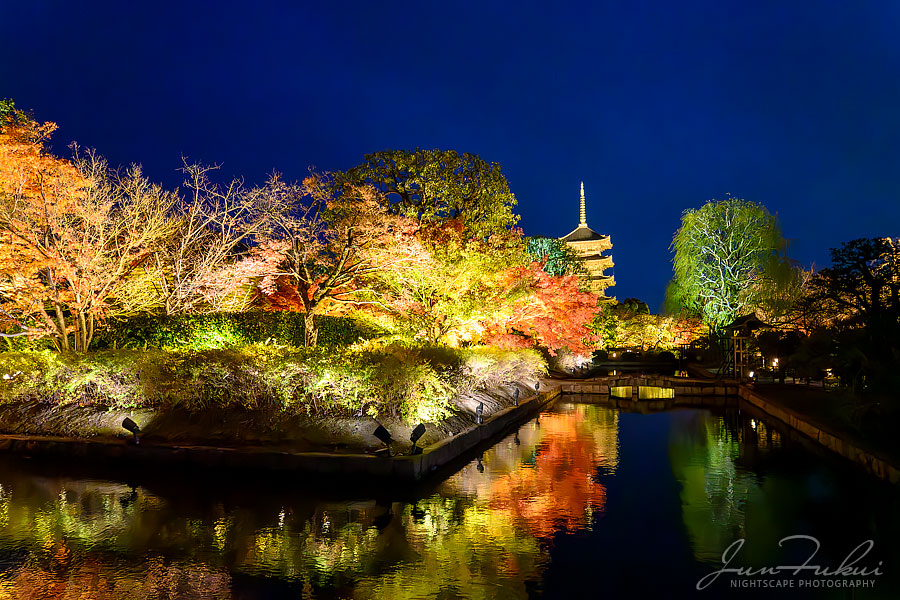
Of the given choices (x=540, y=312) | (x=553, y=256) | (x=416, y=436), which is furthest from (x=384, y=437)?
(x=553, y=256)

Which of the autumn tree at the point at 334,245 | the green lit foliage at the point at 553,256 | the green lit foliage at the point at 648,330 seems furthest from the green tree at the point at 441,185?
the green lit foliage at the point at 648,330

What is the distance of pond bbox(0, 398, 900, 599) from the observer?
17.3 ft

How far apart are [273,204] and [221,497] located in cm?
1016

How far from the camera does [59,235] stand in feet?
46.5

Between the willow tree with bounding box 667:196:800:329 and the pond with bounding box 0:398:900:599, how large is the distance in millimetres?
28222

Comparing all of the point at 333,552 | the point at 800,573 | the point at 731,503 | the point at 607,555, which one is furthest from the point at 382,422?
the point at 800,573

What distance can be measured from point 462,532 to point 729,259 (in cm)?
3561

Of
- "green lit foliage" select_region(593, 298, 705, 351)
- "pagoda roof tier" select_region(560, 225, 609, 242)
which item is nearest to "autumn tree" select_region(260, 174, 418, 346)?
"green lit foliage" select_region(593, 298, 705, 351)

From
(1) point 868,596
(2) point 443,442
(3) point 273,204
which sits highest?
(3) point 273,204

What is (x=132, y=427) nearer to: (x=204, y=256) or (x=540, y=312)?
(x=204, y=256)

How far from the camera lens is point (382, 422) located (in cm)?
999

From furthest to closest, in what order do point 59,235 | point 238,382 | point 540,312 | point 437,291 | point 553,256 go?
point 553,256
point 540,312
point 437,291
point 59,235
point 238,382

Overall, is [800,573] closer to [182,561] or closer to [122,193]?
[182,561]

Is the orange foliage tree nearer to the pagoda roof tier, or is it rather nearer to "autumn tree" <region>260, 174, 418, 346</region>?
"autumn tree" <region>260, 174, 418, 346</region>
